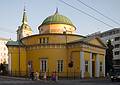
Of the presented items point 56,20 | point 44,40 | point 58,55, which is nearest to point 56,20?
point 56,20

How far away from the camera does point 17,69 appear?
60.4 metres

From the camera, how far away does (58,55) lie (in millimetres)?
56125

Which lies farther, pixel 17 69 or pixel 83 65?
pixel 17 69

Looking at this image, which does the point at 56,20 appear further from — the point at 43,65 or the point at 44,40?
the point at 43,65

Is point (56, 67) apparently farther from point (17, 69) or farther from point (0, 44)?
point (0, 44)

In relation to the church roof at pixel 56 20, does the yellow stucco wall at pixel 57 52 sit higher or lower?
lower

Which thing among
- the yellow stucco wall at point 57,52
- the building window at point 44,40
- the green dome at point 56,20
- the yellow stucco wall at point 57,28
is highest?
the green dome at point 56,20

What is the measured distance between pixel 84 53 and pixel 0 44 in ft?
339

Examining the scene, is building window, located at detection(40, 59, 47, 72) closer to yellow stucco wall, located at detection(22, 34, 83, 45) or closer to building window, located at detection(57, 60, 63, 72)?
building window, located at detection(57, 60, 63, 72)

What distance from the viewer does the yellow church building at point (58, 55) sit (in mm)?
55156

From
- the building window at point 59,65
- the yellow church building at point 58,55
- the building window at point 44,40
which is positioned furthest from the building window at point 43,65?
the building window at point 44,40

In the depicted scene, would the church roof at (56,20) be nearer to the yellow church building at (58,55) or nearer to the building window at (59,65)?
the yellow church building at (58,55)

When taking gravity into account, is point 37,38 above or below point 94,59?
above

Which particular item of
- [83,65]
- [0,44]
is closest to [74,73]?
[83,65]
